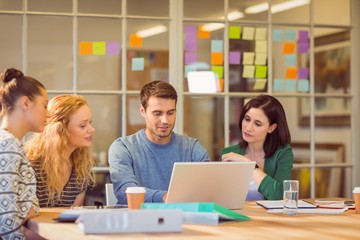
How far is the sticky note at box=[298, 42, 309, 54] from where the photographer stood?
16.4ft

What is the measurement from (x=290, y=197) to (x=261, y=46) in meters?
2.15

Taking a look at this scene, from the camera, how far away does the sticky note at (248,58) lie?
4.87 metres

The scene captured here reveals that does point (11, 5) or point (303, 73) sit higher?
point (11, 5)

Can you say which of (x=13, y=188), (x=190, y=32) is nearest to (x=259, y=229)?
(x=13, y=188)

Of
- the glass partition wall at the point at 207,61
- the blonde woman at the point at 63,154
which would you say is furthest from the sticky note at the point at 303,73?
the blonde woman at the point at 63,154

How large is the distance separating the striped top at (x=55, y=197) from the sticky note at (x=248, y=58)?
1838mm

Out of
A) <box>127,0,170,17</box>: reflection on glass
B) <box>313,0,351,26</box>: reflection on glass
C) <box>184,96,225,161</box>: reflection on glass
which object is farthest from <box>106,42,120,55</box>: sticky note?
<box>313,0,351,26</box>: reflection on glass

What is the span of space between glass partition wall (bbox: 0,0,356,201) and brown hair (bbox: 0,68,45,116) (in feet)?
5.18

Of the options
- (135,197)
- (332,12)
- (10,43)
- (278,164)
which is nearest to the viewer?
(135,197)

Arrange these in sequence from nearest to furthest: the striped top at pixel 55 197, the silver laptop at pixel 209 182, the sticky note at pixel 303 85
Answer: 1. the silver laptop at pixel 209 182
2. the striped top at pixel 55 197
3. the sticky note at pixel 303 85

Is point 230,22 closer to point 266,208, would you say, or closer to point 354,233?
point 266,208

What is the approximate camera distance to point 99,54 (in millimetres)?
4625

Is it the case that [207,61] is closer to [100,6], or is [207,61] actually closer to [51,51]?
[100,6]

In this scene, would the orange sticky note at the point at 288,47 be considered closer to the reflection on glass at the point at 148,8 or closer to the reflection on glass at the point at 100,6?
→ the reflection on glass at the point at 148,8
